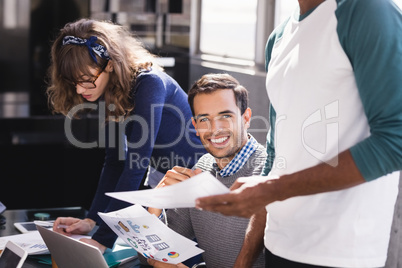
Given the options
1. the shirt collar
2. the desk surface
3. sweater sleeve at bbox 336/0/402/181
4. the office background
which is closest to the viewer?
sweater sleeve at bbox 336/0/402/181

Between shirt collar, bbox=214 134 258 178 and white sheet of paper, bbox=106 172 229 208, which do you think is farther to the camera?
shirt collar, bbox=214 134 258 178

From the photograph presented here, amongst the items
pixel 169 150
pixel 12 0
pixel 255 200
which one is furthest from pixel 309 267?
pixel 12 0

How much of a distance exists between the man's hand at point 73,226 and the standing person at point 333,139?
111 cm

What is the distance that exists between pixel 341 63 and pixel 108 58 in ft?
4.07

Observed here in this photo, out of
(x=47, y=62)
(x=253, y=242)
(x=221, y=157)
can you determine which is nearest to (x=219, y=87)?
(x=221, y=157)

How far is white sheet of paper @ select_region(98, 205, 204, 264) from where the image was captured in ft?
5.21

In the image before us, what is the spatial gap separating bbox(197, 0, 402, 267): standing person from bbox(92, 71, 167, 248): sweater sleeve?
0.84m

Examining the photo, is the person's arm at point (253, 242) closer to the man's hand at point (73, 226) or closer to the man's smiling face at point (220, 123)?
the man's smiling face at point (220, 123)

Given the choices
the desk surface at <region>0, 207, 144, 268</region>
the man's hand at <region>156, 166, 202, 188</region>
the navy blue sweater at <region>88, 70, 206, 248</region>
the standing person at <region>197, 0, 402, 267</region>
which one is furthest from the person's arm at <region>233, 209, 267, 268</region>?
the desk surface at <region>0, 207, 144, 268</region>

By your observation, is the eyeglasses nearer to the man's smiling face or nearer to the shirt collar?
the man's smiling face

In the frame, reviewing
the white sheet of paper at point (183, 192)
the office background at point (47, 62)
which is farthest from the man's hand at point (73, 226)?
the office background at point (47, 62)

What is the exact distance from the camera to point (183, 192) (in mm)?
1098

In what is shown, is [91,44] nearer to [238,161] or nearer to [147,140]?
[147,140]

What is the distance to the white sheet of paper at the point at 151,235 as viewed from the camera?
1588 mm
